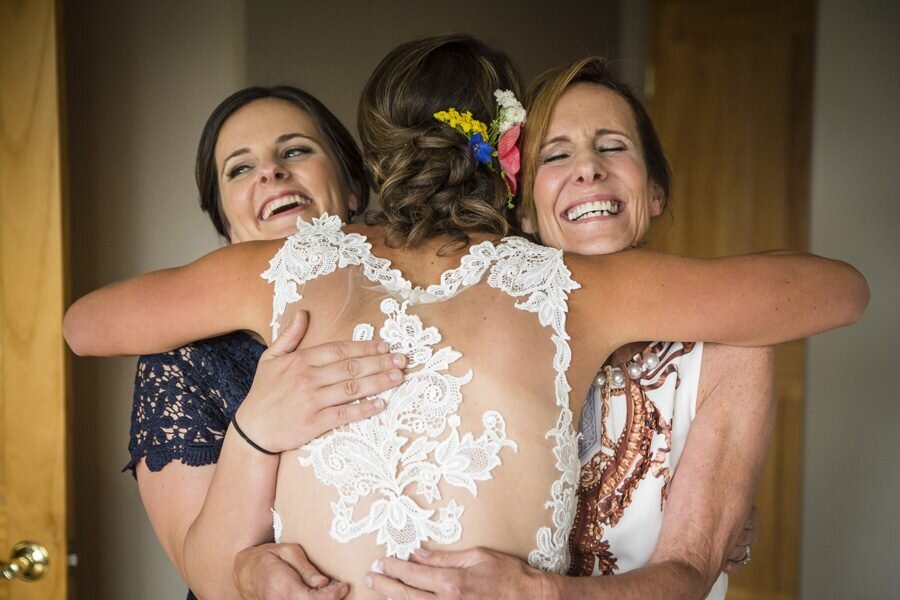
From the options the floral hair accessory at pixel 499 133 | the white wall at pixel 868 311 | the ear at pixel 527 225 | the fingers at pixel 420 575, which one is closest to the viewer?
the fingers at pixel 420 575

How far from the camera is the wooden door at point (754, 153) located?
4.49m

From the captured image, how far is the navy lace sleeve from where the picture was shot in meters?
1.74

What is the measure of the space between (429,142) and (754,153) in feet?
11.1

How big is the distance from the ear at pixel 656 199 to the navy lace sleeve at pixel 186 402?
1049mm

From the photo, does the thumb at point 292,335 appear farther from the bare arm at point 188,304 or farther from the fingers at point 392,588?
the fingers at point 392,588

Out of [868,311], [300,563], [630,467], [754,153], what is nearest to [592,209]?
[630,467]

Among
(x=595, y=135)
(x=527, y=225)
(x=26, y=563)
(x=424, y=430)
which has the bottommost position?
(x=26, y=563)

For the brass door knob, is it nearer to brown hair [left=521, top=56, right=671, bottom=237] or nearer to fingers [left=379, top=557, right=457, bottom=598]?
fingers [left=379, top=557, right=457, bottom=598]

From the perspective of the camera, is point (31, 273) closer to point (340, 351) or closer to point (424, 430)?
point (340, 351)

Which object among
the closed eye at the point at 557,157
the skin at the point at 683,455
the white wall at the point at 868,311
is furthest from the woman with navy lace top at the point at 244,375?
the white wall at the point at 868,311

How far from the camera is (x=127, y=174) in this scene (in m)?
2.81

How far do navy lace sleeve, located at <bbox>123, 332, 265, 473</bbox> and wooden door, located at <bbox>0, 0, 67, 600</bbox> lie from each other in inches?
20.7

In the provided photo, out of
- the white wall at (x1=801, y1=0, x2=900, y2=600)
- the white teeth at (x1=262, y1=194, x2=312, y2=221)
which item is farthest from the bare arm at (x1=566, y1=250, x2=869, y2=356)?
the white wall at (x1=801, y1=0, x2=900, y2=600)

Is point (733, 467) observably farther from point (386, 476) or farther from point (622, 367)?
point (386, 476)
